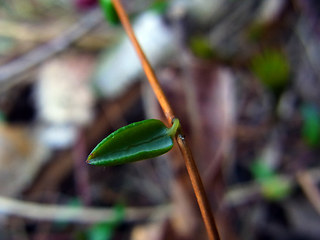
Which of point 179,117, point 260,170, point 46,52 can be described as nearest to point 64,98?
point 46,52

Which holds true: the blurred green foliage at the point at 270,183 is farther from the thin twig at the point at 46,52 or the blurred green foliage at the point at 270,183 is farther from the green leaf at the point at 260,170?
the thin twig at the point at 46,52

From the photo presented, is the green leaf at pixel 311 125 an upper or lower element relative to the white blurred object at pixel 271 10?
lower

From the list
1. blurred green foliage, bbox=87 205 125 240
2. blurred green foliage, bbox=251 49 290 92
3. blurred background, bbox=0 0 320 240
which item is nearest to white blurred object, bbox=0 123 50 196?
blurred background, bbox=0 0 320 240

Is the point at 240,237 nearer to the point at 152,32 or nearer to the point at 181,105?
the point at 181,105

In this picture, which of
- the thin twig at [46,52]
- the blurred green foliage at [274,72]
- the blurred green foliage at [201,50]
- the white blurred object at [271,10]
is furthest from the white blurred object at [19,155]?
the white blurred object at [271,10]

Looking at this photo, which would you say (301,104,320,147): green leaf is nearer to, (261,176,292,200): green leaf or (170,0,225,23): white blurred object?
(261,176,292,200): green leaf

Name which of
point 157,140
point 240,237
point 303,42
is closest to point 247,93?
point 303,42
